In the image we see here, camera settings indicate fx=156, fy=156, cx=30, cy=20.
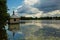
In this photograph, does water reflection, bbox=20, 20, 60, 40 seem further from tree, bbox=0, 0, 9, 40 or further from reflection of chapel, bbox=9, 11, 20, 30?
tree, bbox=0, 0, 9, 40

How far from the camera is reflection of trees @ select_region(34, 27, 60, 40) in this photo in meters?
5.16

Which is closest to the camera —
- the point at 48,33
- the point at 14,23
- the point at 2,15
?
the point at 2,15

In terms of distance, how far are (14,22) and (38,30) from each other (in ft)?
3.09

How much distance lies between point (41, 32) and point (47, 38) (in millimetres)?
452

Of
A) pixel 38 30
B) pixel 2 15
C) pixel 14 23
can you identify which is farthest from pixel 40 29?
pixel 2 15

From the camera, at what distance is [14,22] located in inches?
227

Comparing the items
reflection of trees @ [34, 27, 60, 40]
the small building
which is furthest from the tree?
reflection of trees @ [34, 27, 60, 40]

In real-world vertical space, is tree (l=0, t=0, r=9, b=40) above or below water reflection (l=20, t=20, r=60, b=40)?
above

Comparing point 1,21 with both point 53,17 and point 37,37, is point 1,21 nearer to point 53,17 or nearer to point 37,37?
point 37,37

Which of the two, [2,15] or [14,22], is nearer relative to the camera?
[2,15]

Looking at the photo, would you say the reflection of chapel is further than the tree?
Yes

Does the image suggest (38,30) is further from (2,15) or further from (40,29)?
(2,15)

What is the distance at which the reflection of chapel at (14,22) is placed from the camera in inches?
214

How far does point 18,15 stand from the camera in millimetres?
5691
